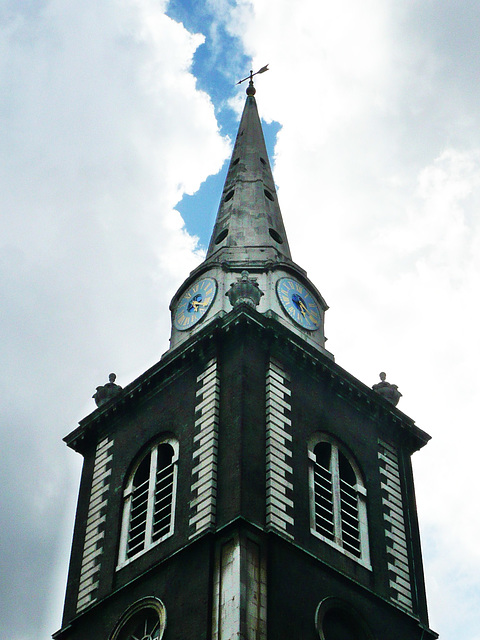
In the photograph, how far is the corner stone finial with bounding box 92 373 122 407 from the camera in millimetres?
51094

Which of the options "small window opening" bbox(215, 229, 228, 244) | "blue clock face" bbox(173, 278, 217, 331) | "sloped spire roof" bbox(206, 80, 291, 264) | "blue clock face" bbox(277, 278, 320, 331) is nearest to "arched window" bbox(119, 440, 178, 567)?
"blue clock face" bbox(173, 278, 217, 331)

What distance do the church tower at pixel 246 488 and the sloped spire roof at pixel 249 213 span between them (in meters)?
0.97

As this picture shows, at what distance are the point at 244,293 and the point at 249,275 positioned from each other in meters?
4.42

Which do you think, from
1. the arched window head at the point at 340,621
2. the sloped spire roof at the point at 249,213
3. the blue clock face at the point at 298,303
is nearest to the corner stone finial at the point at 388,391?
the blue clock face at the point at 298,303

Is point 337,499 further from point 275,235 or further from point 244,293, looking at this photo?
point 275,235

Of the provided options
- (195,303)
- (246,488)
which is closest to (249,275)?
(195,303)

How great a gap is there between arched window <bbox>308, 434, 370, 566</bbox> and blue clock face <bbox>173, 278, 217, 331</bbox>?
25.4 ft

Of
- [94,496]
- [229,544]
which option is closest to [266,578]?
[229,544]

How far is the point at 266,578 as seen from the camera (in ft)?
132

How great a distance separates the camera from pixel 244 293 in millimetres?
48625

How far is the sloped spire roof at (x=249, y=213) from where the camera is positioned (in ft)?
181

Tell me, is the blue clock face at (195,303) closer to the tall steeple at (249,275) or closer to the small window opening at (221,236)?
the tall steeple at (249,275)

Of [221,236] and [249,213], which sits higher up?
[249,213]

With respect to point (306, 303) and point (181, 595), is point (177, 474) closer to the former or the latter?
point (181, 595)
